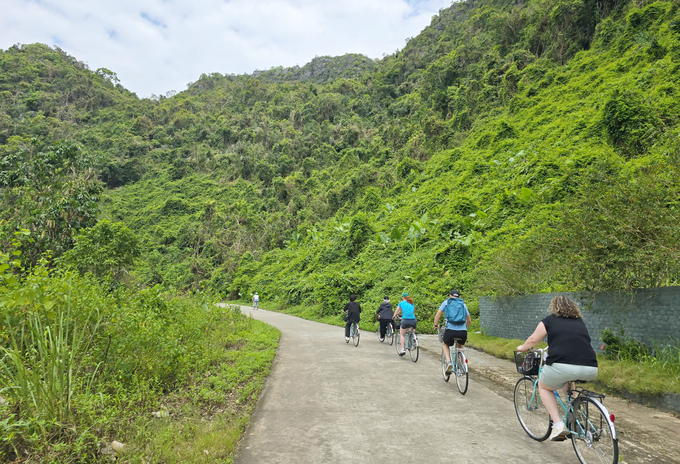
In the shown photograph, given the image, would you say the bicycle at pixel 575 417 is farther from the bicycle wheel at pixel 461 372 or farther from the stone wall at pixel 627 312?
the stone wall at pixel 627 312

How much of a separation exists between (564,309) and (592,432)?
1191 millimetres

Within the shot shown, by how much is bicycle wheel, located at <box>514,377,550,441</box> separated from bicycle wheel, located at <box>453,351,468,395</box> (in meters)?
1.44

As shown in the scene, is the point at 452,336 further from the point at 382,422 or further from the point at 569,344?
the point at 569,344

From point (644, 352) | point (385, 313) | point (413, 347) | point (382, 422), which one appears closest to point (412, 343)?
point (413, 347)

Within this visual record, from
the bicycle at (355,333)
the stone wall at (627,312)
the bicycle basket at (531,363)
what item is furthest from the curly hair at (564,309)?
the bicycle at (355,333)

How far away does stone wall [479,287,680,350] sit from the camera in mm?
6199

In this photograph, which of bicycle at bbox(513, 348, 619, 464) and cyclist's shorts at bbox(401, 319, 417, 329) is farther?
cyclist's shorts at bbox(401, 319, 417, 329)

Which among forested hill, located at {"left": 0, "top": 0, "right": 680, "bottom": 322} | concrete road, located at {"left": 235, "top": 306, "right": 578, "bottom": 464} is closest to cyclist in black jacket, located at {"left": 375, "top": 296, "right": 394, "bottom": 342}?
concrete road, located at {"left": 235, "top": 306, "right": 578, "bottom": 464}

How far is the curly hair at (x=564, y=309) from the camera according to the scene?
159 inches

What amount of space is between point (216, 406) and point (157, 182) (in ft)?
238

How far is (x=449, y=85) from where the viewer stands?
47281 mm

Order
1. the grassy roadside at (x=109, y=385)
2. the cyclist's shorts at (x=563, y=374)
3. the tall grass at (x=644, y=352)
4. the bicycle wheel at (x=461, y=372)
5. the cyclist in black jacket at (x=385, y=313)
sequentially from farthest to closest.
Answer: the cyclist in black jacket at (x=385, y=313)
the bicycle wheel at (x=461, y=372)
the tall grass at (x=644, y=352)
the cyclist's shorts at (x=563, y=374)
the grassy roadside at (x=109, y=385)

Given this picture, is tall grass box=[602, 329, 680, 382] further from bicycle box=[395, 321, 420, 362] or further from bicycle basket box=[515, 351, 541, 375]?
bicycle box=[395, 321, 420, 362]

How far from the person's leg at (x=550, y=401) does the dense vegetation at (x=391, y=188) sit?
400 cm
